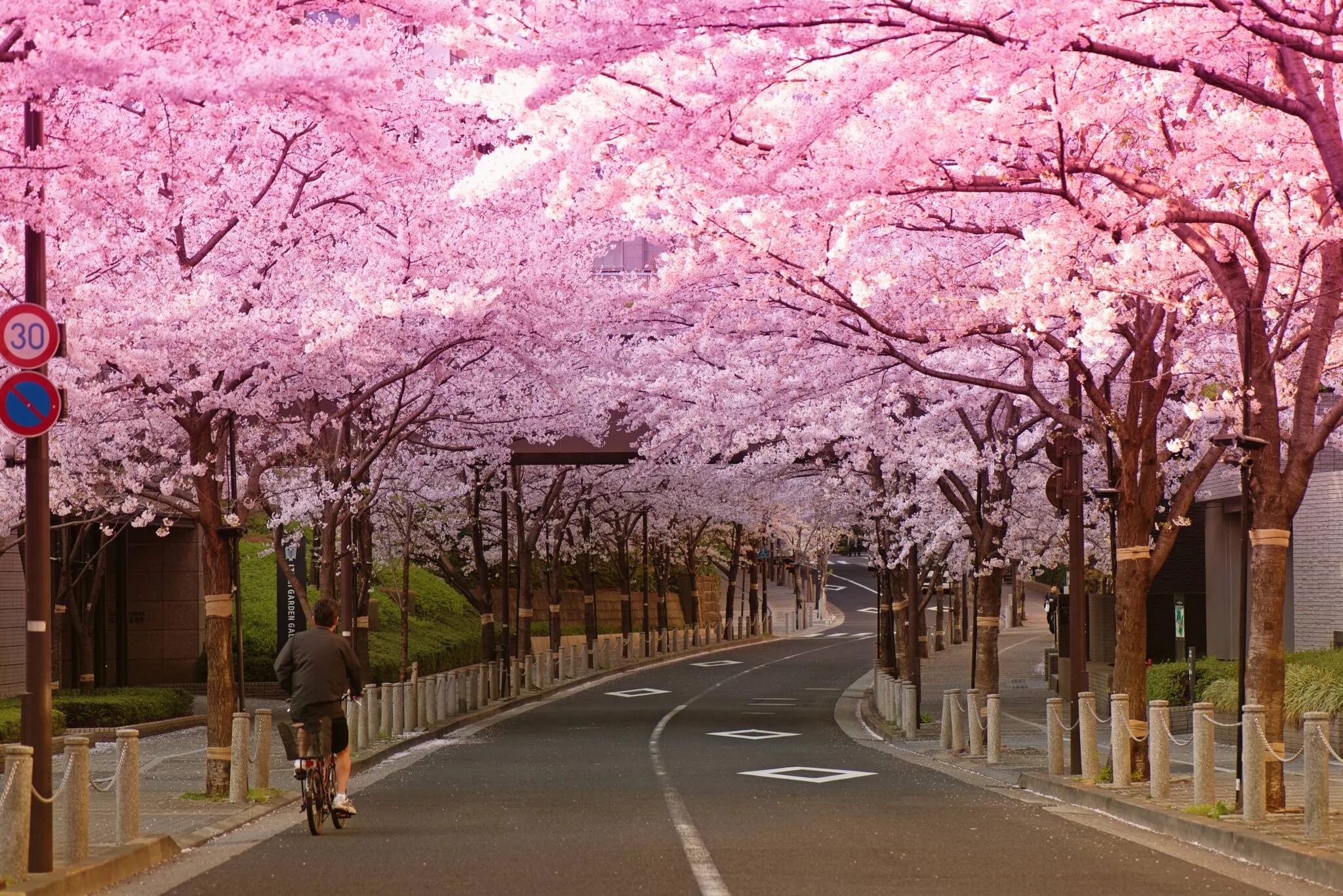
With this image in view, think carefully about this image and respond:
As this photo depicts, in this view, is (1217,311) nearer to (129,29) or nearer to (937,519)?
(129,29)

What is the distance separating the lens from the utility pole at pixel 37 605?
1011cm

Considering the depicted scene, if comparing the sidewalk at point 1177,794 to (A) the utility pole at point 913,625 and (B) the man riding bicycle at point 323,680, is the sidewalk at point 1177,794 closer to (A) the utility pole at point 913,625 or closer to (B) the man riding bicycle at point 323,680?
(A) the utility pole at point 913,625

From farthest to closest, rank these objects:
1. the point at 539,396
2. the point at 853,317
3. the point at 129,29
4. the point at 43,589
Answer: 1. the point at 539,396
2. the point at 853,317
3. the point at 43,589
4. the point at 129,29

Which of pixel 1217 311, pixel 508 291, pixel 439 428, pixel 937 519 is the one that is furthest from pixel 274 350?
pixel 937 519

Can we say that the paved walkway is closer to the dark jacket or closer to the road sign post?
the dark jacket

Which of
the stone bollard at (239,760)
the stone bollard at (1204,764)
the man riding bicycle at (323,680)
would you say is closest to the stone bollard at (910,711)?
the stone bollard at (1204,764)

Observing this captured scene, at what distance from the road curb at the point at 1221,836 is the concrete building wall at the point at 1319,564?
13499 mm

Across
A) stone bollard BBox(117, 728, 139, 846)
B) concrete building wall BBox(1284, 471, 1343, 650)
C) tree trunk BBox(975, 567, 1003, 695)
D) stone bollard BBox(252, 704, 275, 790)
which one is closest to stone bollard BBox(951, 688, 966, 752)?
tree trunk BBox(975, 567, 1003, 695)

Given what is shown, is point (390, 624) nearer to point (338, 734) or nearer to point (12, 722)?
point (12, 722)

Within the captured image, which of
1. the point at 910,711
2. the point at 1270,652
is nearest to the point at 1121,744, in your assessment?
the point at 1270,652

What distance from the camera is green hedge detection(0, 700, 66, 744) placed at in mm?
22953

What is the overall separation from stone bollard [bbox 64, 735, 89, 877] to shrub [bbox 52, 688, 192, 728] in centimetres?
1610

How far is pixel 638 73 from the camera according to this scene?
1164 cm

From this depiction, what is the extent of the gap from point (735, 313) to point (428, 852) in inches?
453
